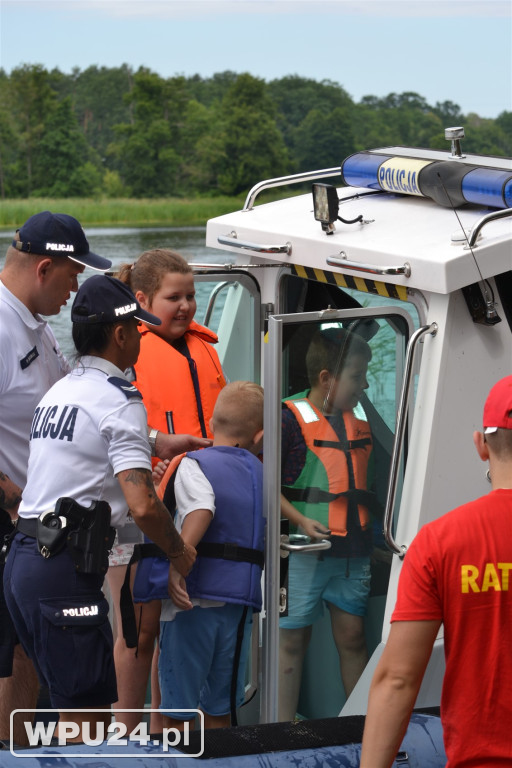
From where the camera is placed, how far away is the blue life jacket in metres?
3.04

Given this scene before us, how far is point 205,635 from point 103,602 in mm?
377

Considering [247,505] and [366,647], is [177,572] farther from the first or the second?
[366,647]

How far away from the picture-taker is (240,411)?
3.15 meters

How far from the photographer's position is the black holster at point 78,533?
2.76m

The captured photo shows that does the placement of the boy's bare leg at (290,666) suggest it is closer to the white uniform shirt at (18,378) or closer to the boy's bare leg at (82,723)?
the boy's bare leg at (82,723)

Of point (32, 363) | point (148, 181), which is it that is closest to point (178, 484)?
point (32, 363)

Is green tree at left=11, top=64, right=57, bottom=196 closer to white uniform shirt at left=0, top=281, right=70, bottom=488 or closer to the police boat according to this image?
white uniform shirt at left=0, top=281, right=70, bottom=488

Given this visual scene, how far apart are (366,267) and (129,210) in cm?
2512

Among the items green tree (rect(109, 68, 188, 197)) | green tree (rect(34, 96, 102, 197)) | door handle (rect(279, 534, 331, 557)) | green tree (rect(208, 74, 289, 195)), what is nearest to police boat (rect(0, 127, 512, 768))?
door handle (rect(279, 534, 331, 557))

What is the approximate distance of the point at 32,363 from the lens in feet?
11.0

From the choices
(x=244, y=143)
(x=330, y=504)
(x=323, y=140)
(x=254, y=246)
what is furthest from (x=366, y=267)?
(x=323, y=140)

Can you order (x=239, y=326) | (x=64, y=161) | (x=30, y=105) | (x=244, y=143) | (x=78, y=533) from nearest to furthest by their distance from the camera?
(x=78, y=533)
(x=239, y=326)
(x=244, y=143)
(x=64, y=161)
(x=30, y=105)

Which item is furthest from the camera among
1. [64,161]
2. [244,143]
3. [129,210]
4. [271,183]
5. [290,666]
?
[64,161]

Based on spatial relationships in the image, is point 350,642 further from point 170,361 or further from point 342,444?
point 170,361
